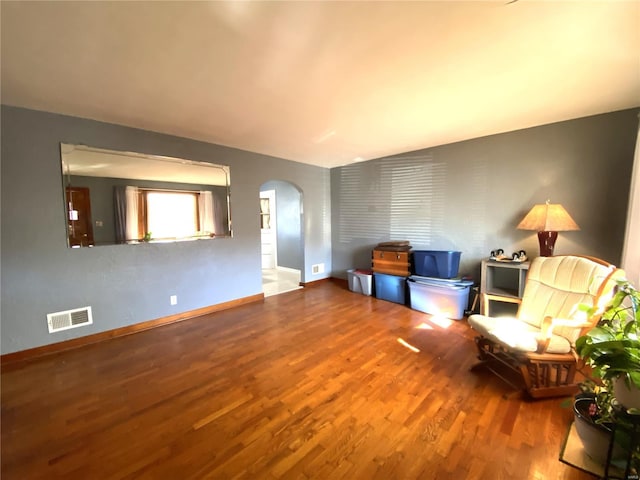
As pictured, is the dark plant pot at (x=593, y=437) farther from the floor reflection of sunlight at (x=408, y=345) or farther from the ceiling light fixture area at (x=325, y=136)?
the ceiling light fixture area at (x=325, y=136)

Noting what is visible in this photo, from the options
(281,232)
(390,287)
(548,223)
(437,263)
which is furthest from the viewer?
(281,232)

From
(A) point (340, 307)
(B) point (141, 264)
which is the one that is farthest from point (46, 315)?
(A) point (340, 307)

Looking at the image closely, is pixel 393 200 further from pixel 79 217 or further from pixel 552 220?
pixel 79 217

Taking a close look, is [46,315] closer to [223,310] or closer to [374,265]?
[223,310]

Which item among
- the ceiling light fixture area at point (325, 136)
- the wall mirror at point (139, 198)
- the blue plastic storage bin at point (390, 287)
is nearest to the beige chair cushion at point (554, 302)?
the blue plastic storage bin at point (390, 287)

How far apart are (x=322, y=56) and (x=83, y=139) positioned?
2550 mm

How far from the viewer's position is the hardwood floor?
1293 mm

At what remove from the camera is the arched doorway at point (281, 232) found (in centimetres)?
571

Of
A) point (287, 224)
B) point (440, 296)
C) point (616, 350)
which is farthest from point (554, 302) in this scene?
point (287, 224)

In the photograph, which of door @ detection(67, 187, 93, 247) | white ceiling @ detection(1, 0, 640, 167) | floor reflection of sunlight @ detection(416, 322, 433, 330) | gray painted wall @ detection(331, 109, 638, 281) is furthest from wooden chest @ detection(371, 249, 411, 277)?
door @ detection(67, 187, 93, 247)

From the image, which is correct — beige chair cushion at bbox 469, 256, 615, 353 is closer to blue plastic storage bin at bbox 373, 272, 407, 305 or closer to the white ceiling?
the white ceiling

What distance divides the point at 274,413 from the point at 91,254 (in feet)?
8.16

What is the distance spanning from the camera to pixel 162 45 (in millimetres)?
1474

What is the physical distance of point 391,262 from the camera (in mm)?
3865
